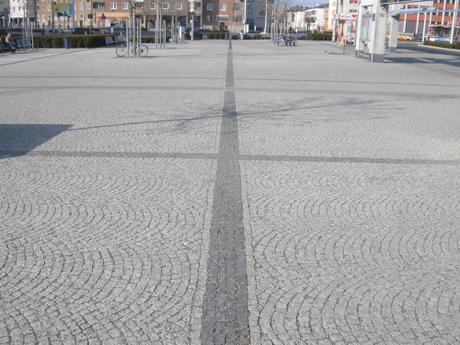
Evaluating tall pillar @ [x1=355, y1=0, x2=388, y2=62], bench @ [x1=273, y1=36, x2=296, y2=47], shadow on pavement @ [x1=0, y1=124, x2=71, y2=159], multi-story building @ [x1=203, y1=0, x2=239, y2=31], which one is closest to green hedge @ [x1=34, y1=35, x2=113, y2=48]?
bench @ [x1=273, y1=36, x2=296, y2=47]

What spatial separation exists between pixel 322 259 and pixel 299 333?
1.12 m

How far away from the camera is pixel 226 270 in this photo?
13.8 feet

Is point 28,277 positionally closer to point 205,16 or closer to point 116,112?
point 116,112

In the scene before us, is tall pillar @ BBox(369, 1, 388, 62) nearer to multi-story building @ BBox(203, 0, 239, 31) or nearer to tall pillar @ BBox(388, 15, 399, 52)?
tall pillar @ BBox(388, 15, 399, 52)

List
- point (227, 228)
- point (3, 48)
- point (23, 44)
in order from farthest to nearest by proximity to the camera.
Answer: point (23, 44), point (3, 48), point (227, 228)

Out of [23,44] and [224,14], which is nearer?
[23,44]

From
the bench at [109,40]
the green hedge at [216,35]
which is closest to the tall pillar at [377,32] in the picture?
the bench at [109,40]

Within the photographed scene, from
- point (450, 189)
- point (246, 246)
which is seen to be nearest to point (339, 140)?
point (450, 189)

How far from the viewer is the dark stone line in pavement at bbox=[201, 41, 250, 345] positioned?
3.42 m

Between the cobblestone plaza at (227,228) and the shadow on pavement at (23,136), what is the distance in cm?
5

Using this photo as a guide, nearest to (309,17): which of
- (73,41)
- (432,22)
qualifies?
(432,22)

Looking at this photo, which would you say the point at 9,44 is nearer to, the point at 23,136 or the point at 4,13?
the point at 23,136

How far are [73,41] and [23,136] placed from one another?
110ft

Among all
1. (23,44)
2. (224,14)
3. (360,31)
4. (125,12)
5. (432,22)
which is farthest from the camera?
(432,22)
